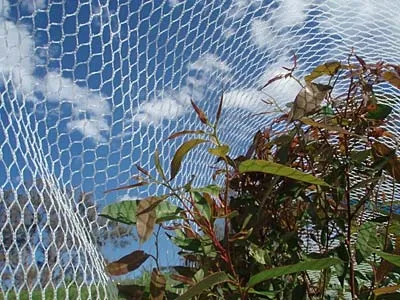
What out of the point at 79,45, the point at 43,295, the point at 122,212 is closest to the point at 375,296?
the point at 122,212

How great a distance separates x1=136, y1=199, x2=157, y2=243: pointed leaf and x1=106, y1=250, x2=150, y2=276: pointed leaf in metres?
0.08

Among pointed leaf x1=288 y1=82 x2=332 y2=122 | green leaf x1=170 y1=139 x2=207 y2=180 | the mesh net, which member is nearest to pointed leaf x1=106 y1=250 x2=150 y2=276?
green leaf x1=170 y1=139 x2=207 y2=180

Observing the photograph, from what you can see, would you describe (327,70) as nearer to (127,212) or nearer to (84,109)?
(127,212)

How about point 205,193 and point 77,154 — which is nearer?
point 205,193

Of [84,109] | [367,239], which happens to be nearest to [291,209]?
[367,239]

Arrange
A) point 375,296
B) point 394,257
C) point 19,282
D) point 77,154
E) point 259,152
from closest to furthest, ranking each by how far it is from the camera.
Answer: point 394,257 < point 375,296 < point 259,152 < point 19,282 < point 77,154

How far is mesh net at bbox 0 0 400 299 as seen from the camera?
124 cm

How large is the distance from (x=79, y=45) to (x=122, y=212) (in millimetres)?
860

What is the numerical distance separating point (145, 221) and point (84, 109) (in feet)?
2.78

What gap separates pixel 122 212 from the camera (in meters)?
0.65

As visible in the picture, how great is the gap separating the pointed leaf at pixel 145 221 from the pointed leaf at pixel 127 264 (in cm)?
8

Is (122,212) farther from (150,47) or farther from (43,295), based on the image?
(150,47)

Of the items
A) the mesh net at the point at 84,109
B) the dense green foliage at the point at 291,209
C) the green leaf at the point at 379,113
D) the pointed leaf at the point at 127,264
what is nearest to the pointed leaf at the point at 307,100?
the dense green foliage at the point at 291,209

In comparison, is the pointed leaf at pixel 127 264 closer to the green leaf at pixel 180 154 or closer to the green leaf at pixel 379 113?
the green leaf at pixel 180 154
